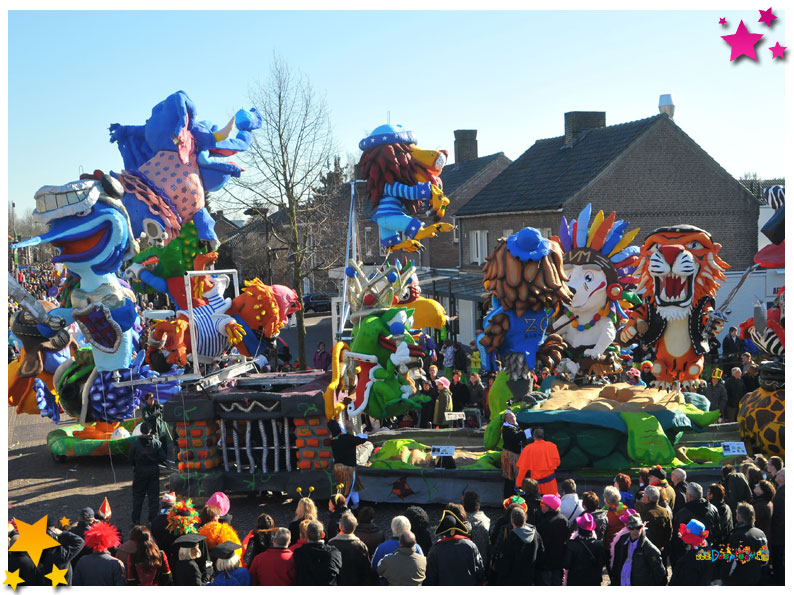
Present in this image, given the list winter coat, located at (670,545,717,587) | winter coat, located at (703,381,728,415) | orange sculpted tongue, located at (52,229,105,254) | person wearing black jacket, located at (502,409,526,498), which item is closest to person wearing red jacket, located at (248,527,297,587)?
winter coat, located at (670,545,717,587)

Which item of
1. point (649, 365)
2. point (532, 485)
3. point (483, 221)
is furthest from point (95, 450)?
point (483, 221)

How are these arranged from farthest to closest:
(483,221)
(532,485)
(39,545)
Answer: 1. (483,221)
2. (532,485)
3. (39,545)

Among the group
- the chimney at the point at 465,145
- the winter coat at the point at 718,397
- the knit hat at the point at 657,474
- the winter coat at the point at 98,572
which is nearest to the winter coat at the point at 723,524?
the knit hat at the point at 657,474

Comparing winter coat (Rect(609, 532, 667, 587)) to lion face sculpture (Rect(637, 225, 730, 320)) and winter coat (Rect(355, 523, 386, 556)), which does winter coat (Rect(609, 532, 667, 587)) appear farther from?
lion face sculpture (Rect(637, 225, 730, 320))

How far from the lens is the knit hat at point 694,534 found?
678cm

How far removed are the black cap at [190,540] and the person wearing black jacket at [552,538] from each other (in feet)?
8.70

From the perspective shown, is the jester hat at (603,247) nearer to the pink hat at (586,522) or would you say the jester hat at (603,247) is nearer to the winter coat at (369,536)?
the pink hat at (586,522)

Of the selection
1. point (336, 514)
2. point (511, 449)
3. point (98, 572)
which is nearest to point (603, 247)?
point (511, 449)

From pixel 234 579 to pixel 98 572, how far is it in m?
0.99

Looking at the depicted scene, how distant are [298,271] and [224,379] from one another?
828 cm

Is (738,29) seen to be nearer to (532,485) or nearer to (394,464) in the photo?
(532,485)

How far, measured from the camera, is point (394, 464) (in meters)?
11.2

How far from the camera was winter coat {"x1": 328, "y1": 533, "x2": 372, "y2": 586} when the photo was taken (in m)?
6.59

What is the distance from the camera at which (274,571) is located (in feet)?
21.0
